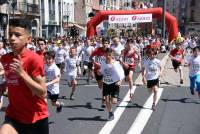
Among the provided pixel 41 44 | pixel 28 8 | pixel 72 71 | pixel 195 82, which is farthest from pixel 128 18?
pixel 28 8

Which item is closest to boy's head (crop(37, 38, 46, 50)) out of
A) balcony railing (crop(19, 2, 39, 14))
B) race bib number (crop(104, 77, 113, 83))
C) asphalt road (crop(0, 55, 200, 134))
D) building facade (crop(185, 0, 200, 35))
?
asphalt road (crop(0, 55, 200, 134))

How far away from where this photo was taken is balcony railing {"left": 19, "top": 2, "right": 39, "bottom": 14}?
150 feet

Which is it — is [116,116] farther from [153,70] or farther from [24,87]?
[24,87]

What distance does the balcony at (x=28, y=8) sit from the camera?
150 ft

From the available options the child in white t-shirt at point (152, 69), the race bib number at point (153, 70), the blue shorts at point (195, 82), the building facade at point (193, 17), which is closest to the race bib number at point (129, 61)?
the blue shorts at point (195, 82)

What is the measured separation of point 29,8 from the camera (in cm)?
4756

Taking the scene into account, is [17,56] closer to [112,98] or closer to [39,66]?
[39,66]

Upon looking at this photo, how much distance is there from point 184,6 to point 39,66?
96.3 m

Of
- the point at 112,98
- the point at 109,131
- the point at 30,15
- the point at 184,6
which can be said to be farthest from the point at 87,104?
the point at 184,6

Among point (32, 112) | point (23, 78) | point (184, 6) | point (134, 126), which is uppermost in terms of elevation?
point (184, 6)

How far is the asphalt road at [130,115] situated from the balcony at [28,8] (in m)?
31.6

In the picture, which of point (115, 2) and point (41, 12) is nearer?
point (41, 12)

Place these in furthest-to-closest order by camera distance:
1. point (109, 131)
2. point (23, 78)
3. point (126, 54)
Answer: point (126, 54) → point (109, 131) → point (23, 78)

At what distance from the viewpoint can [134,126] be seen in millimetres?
9984
